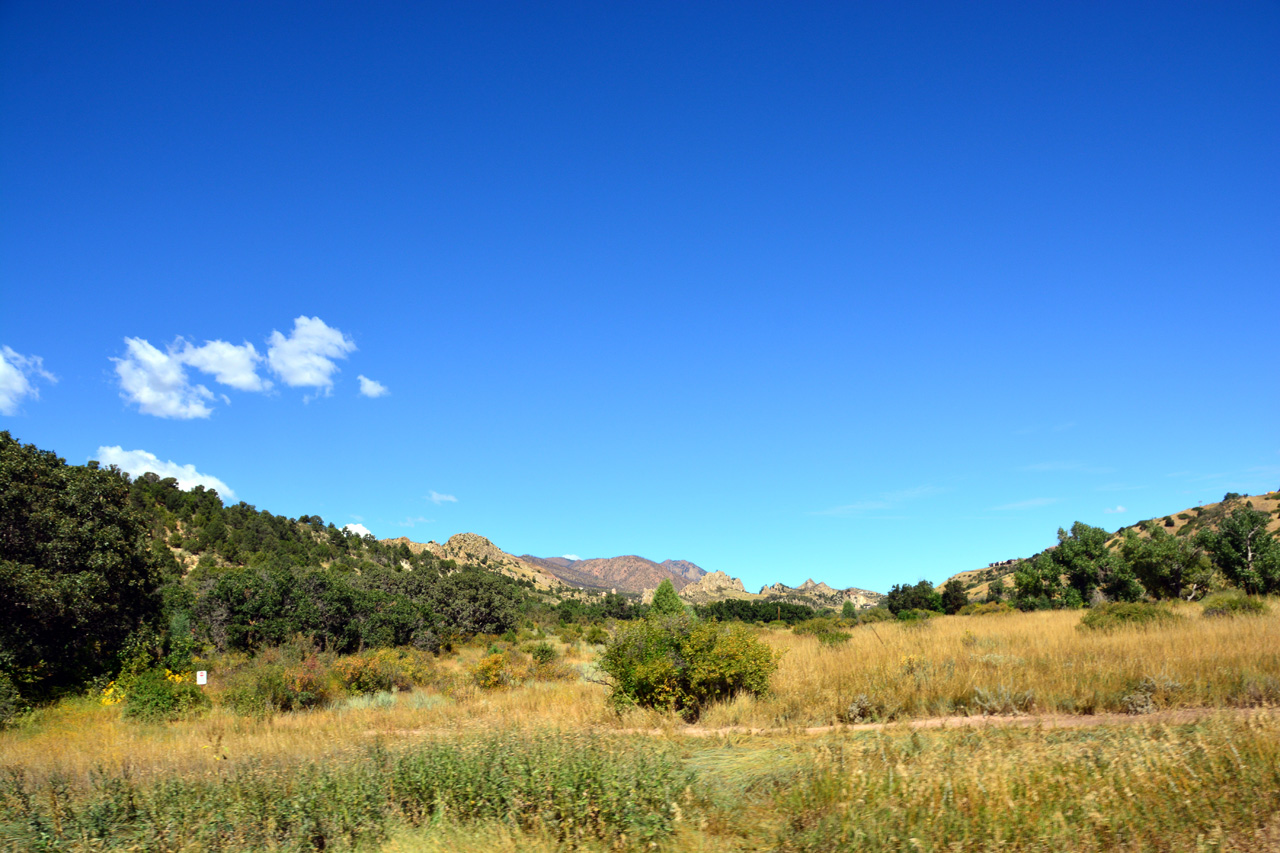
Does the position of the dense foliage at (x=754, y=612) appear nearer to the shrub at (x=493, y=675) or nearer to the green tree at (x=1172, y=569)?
the green tree at (x=1172, y=569)

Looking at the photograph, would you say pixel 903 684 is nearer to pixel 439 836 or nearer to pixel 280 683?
pixel 439 836

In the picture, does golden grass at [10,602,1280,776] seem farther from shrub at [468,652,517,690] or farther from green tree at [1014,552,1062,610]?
green tree at [1014,552,1062,610]

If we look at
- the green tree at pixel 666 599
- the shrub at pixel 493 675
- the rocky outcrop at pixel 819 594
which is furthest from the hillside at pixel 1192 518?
the shrub at pixel 493 675

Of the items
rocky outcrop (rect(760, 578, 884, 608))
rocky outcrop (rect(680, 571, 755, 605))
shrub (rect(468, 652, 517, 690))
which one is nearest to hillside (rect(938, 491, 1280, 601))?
rocky outcrop (rect(760, 578, 884, 608))

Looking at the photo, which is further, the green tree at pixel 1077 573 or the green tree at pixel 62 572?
the green tree at pixel 1077 573

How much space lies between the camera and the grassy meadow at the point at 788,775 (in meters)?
4.96

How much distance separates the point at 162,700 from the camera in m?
15.6

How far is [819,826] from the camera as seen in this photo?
196 inches

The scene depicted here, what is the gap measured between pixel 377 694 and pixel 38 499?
40.1 ft

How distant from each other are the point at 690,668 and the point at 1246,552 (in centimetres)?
3994

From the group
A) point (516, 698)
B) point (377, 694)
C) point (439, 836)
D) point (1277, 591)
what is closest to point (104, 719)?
point (377, 694)

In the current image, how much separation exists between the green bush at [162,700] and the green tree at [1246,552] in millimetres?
44783

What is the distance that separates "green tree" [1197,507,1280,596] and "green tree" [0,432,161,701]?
48.9 metres

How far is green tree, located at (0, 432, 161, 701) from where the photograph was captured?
17953 mm
